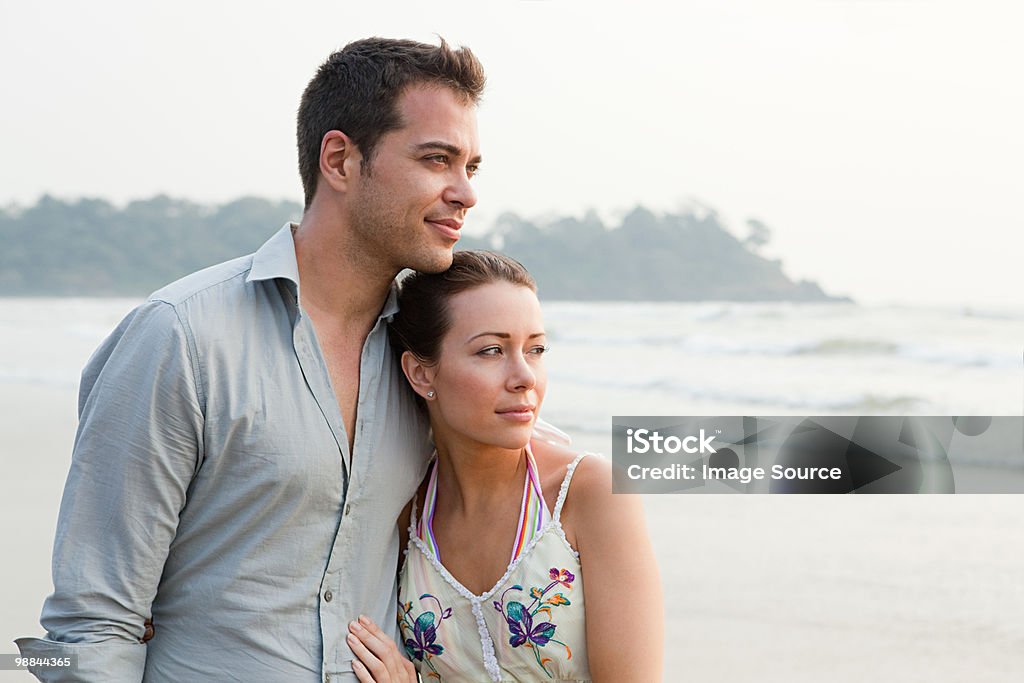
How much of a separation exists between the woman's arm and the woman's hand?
15.8 inches

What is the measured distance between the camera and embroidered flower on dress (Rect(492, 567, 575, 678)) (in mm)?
2436

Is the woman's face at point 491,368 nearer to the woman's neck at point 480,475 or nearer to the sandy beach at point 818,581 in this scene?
the woman's neck at point 480,475

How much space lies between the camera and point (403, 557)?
8.62ft

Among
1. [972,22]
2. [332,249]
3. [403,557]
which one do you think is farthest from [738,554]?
[972,22]

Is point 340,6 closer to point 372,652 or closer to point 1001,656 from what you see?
point 1001,656

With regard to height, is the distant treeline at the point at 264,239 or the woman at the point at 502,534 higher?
the distant treeline at the point at 264,239

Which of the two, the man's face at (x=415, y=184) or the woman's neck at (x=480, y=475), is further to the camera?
the woman's neck at (x=480, y=475)

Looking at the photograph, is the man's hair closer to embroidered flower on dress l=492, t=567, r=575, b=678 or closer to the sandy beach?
embroidered flower on dress l=492, t=567, r=575, b=678

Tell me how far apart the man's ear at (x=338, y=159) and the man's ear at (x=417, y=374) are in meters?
0.40

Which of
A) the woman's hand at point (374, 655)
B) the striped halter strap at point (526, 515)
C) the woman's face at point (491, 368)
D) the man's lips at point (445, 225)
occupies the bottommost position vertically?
the woman's hand at point (374, 655)

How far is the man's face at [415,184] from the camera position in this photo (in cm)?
236

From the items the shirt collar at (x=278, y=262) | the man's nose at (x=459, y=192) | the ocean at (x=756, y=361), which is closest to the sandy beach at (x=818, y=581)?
the ocean at (x=756, y=361)
